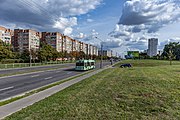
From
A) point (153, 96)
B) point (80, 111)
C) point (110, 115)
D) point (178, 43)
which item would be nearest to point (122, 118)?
point (110, 115)

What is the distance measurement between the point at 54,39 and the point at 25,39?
17.6 metres

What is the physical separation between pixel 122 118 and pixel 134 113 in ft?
2.51

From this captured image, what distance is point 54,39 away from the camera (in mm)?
118688

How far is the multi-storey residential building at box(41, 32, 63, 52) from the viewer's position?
387 feet

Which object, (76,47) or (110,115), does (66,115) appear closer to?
(110,115)

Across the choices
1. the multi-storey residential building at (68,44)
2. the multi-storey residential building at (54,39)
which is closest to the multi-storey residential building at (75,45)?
the multi-storey residential building at (68,44)

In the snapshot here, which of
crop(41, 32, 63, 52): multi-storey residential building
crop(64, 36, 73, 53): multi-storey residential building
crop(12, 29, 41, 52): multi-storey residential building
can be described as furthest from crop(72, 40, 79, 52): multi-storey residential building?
crop(12, 29, 41, 52): multi-storey residential building

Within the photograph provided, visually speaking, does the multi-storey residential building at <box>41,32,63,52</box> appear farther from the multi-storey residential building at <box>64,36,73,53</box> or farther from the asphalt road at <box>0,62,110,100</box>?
the asphalt road at <box>0,62,110,100</box>

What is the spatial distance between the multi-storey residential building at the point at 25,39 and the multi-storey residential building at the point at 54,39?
6626 mm

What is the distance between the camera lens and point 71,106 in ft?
25.4

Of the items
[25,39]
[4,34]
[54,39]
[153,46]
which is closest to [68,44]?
[54,39]

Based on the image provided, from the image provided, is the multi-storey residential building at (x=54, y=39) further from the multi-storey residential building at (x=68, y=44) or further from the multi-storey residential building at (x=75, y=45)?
the multi-storey residential building at (x=75, y=45)

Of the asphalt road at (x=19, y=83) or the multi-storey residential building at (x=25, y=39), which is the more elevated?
the multi-storey residential building at (x=25, y=39)

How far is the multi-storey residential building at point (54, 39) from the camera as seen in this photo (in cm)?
11809
